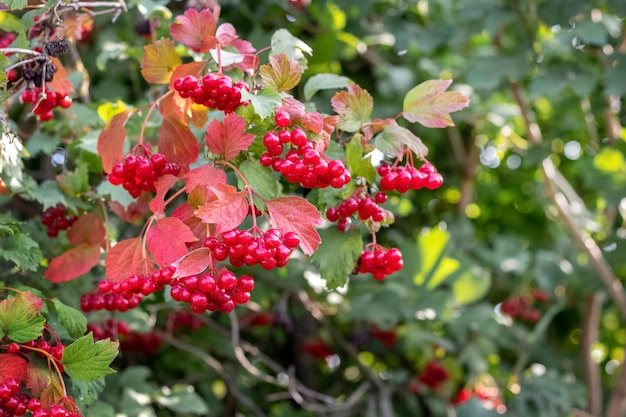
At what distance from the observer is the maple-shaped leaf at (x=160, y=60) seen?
1.27 meters

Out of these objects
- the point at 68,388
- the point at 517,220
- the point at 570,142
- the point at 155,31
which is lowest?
the point at 517,220

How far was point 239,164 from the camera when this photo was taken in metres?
1.18

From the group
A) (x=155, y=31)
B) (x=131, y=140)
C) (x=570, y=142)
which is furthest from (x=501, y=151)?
(x=131, y=140)

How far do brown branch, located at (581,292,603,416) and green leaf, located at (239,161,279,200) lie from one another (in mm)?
2102

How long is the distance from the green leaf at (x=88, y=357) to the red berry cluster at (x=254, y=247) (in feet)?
0.78

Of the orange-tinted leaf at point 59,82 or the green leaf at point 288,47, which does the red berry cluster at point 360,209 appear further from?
the orange-tinted leaf at point 59,82

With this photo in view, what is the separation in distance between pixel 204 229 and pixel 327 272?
239 millimetres

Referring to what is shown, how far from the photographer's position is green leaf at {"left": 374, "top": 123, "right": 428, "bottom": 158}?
1220 mm

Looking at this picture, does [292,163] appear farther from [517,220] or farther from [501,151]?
[517,220]

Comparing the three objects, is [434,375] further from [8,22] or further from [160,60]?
[8,22]

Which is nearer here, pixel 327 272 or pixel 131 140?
pixel 327 272

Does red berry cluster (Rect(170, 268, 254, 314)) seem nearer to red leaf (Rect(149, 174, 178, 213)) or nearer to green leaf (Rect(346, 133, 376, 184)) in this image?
red leaf (Rect(149, 174, 178, 213))

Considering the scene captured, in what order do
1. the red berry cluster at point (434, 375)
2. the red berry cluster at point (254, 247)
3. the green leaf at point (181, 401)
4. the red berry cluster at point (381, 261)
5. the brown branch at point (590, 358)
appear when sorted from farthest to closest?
1. the brown branch at point (590, 358)
2. the red berry cluster at point (434, 375)
3. the green leaf at point (181, 401)
4. the red berry cluster at point (381, 261)
5. the red berry cluster at point (254, 247)

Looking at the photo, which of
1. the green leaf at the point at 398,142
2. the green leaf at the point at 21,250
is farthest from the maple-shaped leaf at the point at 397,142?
the green leaf at the point at 21,250
